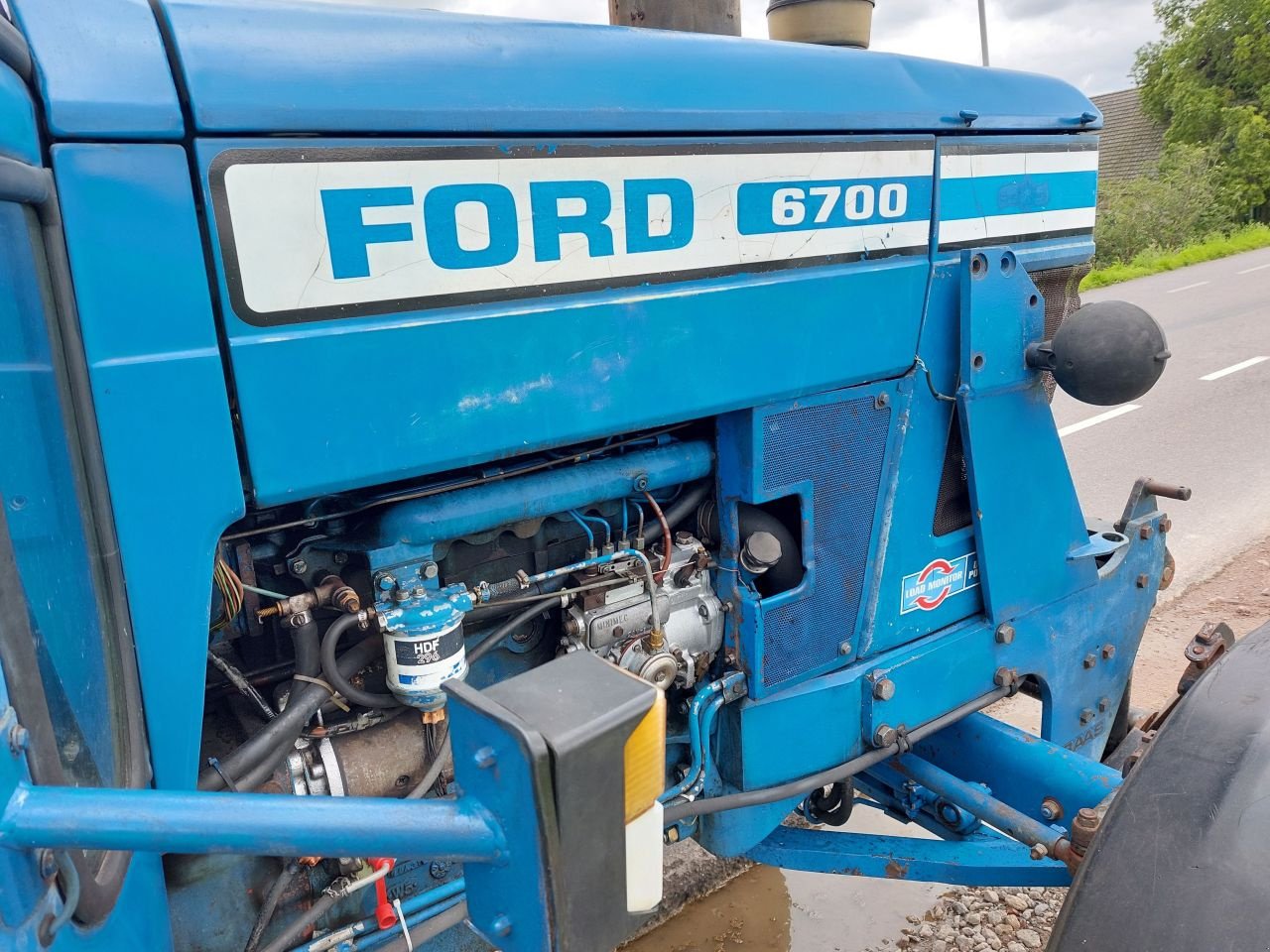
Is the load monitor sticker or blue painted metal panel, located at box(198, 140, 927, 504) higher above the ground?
blue painted metal panel, located at box(198, 140, 927, 504)

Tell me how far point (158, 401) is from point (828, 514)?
1275 mm

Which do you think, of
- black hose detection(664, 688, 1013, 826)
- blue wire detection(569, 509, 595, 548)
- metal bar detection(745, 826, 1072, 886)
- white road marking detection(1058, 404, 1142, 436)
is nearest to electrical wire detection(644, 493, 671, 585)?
blue wire detection(569, 509, 595, 548)

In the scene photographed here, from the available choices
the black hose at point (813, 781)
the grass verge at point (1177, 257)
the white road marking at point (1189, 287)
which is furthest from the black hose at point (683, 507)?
the grass verge at point (1177, 257)

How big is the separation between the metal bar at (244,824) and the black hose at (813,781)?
1.04 m

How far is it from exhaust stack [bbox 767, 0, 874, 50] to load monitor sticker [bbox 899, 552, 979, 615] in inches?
45.3

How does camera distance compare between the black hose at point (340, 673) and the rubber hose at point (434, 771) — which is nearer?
the black hose at point (340, 673)

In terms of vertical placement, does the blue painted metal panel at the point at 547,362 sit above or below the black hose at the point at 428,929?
above

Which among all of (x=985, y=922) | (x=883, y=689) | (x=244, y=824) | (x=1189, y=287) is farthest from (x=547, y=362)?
(x=1189, y=287)

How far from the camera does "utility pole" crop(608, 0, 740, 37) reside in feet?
6.71

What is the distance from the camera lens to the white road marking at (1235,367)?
7569 millimetres

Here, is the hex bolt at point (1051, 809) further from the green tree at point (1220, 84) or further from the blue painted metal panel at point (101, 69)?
the green tree at point (1220, 84)

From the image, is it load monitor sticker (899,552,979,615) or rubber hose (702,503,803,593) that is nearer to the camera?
rubber hose (702,503,803,593)

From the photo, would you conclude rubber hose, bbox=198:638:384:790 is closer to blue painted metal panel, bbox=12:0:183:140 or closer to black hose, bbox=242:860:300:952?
black hose, bbox=242:860:300:952

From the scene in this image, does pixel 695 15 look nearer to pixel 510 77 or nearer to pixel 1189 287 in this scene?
pixel 510 77
